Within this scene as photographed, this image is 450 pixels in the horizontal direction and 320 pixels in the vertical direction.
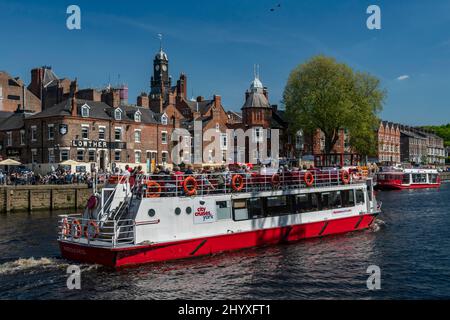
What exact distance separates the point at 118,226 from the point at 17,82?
71.8m

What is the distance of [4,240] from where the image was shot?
30.4 m

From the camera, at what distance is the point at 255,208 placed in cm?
2739

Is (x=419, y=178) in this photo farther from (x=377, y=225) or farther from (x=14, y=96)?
(x=14, y=96)

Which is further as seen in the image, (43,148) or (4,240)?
(43,148)

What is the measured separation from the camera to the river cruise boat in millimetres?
22750

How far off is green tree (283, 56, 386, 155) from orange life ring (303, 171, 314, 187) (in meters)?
44.5

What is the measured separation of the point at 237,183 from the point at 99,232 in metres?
7.84

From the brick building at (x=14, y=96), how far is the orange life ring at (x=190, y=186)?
64498 mm

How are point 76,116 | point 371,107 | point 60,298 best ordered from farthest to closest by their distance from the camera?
point 371,107 → point 76,116 → point 60,298

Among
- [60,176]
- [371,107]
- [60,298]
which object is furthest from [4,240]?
[371,107]

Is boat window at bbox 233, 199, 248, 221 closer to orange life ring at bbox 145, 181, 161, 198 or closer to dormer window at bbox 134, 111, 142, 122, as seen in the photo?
orange life ring at bbox 145, 181, 161, 198

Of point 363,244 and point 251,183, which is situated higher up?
point 251,183

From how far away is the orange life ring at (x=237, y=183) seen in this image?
87.0 feet
